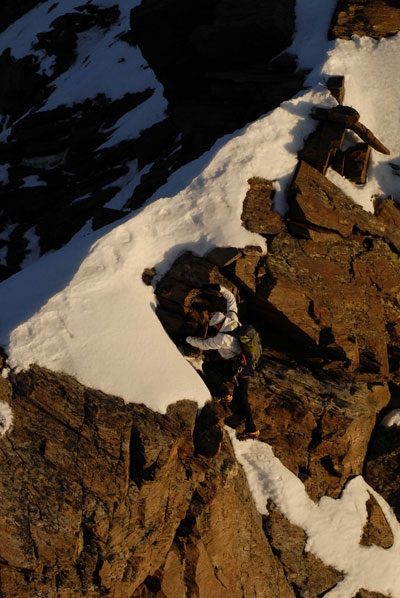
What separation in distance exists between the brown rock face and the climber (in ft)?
38.4

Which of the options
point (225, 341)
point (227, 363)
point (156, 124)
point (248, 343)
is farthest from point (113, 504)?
point (156, 124)

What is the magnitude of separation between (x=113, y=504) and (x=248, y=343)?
4567 millimetres

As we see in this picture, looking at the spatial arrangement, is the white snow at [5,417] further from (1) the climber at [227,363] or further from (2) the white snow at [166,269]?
(1) the climber at [227,363]

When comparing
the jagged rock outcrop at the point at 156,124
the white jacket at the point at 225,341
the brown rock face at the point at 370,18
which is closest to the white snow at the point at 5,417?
the white jacket at the point at 225,341

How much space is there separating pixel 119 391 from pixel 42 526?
118 inches

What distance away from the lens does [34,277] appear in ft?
51.2

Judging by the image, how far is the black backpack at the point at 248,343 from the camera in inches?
568

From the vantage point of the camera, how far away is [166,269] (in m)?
15.9

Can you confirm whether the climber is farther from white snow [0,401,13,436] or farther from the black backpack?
white snow [0,401,13,436]

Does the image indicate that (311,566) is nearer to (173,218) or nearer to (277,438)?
(277,438)

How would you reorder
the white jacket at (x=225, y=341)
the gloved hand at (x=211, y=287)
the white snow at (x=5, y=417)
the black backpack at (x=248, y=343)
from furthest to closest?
the gloved hand at (x=211, y=287) → the white jacket at (x=225, y=341) → the black backpack at (x=248, y=343) → the white snow at (x=5, y=417)

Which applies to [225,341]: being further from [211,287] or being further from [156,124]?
[156,124]

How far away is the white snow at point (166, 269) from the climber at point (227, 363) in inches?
22.6

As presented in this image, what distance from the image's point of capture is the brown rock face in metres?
21.5
